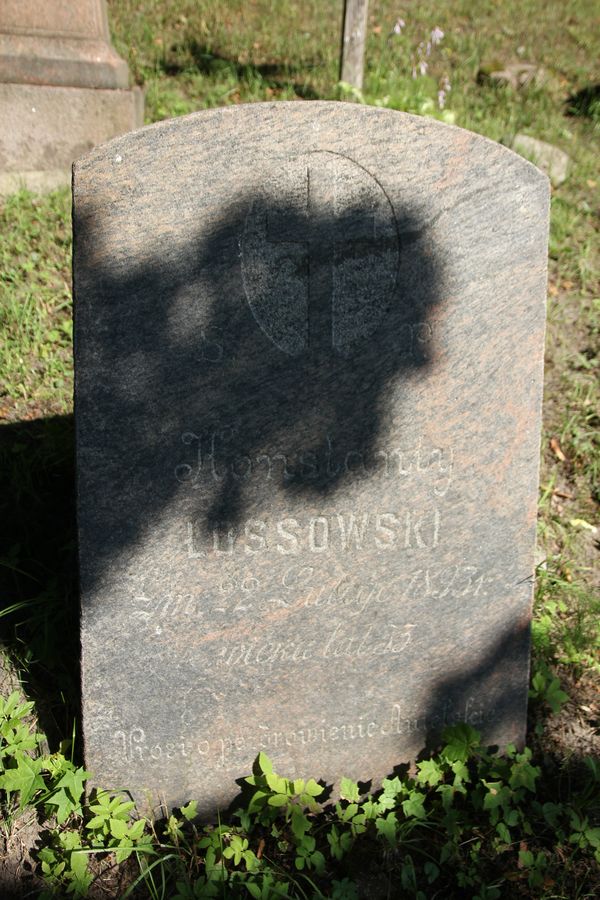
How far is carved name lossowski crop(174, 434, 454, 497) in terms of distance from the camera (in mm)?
2205

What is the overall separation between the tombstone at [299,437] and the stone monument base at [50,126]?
9.97 feet

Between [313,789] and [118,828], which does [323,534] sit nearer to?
[313,789]

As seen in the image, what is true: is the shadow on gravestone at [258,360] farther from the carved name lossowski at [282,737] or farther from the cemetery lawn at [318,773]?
the cemetery lawn at [318,773]

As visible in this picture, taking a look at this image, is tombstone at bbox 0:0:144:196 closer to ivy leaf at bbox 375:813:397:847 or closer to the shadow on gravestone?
the shadow on gravestone

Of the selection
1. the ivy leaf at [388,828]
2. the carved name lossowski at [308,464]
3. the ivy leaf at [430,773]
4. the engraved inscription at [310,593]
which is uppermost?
the carved name lossowski at [308,464]

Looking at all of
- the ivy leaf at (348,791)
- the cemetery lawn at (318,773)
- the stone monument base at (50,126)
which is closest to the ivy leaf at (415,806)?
the cemetery lawn at (318,773)

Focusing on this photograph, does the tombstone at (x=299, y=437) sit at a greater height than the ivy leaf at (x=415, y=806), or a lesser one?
greater

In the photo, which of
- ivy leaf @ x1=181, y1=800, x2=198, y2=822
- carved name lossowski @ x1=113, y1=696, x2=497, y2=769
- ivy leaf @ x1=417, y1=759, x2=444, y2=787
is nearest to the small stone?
carved name lossowski @ x1=113, y1=696, x2=497, y2=769

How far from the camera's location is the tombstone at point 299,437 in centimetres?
208

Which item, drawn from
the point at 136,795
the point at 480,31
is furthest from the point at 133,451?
the point at 480,31

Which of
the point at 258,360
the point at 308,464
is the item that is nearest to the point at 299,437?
the point at 308,464

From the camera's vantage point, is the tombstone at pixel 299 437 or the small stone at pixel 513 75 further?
the small stone at pixel 513 75

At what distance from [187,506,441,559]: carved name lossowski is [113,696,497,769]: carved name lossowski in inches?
19.9

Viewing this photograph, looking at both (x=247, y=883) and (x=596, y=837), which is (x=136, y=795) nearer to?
(x=247, y=883)
